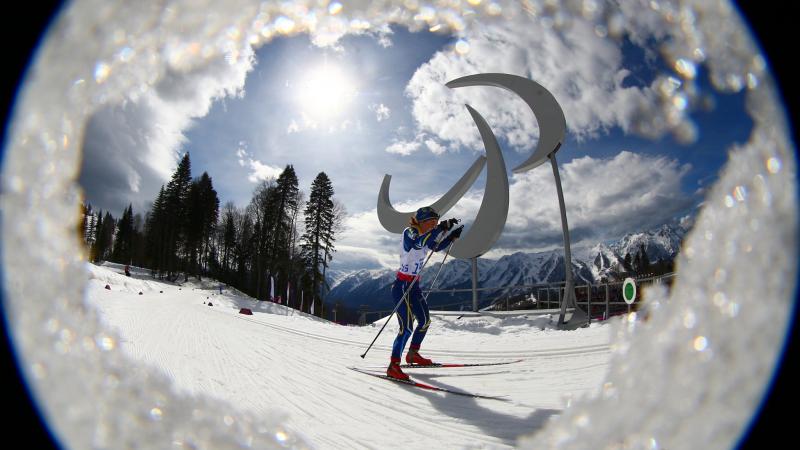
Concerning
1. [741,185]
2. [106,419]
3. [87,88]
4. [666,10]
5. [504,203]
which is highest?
[504,203]

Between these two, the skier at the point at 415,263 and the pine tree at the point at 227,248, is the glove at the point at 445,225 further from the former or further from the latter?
the pine tree at the point at 227,248

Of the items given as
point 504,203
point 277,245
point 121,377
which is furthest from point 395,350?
point 277,245

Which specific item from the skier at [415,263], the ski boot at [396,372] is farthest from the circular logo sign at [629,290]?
the ski boot at [396,372]

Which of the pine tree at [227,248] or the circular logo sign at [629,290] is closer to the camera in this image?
the circular logo sign at [629,290]

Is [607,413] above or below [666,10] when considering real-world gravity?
below

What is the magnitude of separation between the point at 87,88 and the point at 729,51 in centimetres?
135

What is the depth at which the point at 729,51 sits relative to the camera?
2.18ft

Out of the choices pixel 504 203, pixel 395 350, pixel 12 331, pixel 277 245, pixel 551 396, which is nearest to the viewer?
pixel 12 331

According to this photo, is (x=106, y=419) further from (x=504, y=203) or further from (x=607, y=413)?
(x=504, y=203)

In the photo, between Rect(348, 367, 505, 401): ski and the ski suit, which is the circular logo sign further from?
Rect(348, 367, 505, 401): ski

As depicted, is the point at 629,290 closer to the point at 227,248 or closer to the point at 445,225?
the point at 445,225

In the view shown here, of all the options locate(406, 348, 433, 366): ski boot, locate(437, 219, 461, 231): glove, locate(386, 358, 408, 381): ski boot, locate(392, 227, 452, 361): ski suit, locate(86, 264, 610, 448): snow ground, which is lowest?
locate(406, 348, 433, 366): ski boot

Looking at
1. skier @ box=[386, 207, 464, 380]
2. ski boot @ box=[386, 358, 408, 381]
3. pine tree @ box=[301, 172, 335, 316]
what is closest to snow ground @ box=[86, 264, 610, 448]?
ski boot @ box=[386, 358, 408, 381]

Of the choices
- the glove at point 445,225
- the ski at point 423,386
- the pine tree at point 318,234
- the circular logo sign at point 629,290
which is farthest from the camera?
the pine tree at point 318,234
